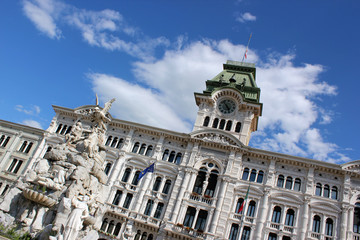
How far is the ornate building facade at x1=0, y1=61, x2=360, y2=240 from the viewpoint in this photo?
3306 cm

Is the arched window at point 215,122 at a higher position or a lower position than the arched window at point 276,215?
higher

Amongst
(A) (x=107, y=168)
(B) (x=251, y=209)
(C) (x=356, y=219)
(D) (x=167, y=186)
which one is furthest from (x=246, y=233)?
(A) (x=107, y=168)

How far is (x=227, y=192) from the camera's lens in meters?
36.1

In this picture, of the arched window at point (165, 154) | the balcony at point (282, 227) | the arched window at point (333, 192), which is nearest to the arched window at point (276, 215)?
A: the balcony at point (282, 227)

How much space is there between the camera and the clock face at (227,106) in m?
43.0

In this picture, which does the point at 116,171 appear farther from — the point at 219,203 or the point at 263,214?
the point at 263,214

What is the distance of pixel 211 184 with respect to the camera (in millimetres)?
37625

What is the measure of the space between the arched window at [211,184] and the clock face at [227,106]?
9.58 meters

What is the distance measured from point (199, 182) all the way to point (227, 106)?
12116 millimetres

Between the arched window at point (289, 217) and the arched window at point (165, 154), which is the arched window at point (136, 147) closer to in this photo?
the arched window at point (165, 154)

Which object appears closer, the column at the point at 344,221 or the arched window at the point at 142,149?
the column at the point at 344,221

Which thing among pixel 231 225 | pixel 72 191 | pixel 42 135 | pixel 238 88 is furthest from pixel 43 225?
pixel 238 88

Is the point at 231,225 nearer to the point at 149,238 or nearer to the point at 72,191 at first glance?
the point at 149,238

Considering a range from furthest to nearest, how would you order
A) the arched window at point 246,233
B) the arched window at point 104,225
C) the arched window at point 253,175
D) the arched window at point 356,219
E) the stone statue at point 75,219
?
the arched window at point 253,175
the arched window at point 104,225
the arched window at point 246,233
the arched window at point 356,219
the stone statue at point 75,219
